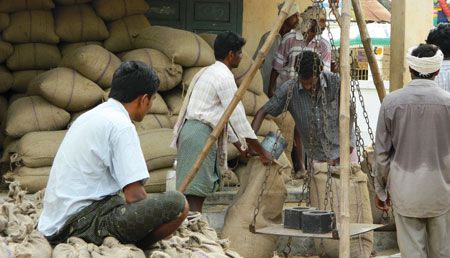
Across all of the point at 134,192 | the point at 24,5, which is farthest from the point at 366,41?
the point at 24,5

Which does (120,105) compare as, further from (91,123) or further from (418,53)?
(418,53)

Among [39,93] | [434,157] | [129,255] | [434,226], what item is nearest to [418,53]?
[434,157]

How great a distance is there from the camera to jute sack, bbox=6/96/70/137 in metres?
6.91

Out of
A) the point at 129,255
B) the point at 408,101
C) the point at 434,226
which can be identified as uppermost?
the point at 408,101

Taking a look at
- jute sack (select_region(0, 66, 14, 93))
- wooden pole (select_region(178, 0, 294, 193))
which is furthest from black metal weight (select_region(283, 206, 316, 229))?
jute sack (select_region(0, 66, 14, 93))

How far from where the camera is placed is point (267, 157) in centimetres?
600

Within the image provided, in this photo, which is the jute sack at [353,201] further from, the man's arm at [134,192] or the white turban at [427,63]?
the man's arm at [134,192]

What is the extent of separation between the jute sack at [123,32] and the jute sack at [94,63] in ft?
1.69

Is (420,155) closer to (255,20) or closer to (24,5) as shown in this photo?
(24,5)

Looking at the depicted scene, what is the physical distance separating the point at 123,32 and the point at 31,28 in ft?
3.00

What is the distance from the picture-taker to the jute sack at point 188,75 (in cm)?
741

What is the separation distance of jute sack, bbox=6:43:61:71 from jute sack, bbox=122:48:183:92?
81cm

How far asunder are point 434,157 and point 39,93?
12.4 ft

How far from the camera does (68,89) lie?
695 cm
